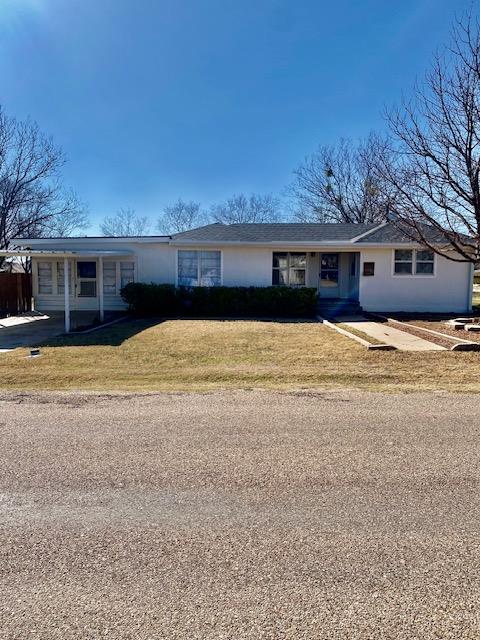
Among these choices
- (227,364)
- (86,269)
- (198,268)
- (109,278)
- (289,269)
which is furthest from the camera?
(289,269)

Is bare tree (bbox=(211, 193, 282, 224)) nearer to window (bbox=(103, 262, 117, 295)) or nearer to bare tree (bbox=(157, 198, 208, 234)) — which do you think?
bare tree (bbox=(157, 198, 208, 234))

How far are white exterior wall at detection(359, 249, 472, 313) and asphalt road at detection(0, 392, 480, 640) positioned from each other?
12141mm

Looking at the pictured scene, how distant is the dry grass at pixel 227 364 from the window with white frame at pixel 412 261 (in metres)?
7.00

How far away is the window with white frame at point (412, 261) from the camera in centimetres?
1656

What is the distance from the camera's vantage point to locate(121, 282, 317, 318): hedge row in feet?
50.4

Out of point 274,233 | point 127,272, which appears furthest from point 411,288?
point 127,272

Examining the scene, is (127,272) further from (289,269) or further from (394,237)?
(394,237)

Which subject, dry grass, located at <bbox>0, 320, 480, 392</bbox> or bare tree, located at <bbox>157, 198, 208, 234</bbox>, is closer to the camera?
Answer: dry grass, located at <bbox>0, 320, 480, 392</bbox>

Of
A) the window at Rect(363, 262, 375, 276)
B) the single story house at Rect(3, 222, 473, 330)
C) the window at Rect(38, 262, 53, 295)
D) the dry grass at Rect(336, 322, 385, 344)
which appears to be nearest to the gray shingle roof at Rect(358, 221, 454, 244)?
the single story house at Rect(3, 222, 473, 330)

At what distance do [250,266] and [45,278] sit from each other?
818 centimetres

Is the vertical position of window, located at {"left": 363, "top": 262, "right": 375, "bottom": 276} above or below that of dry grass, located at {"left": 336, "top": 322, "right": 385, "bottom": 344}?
above

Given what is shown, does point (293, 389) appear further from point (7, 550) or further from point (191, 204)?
point (191, 204)

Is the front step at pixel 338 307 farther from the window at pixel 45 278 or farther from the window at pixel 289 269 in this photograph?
the window at pixel 45 278

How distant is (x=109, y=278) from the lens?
17234mm
